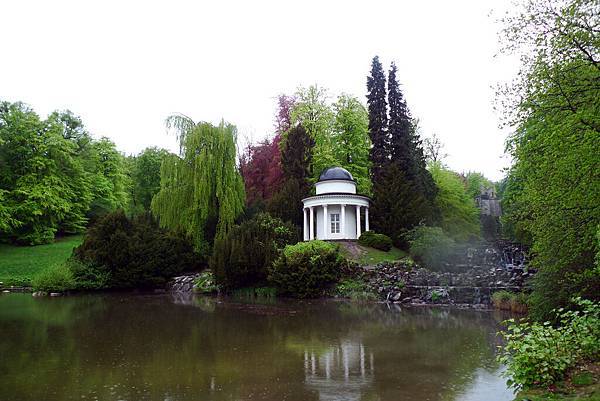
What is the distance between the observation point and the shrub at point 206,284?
24812 millimetres

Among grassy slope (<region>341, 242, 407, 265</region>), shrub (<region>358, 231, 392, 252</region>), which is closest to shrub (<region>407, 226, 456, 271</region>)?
grassy slope (<region>341, 242, 407, 265</region>)

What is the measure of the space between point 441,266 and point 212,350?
15.5 meters

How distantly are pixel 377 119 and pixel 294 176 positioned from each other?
752 centimetres

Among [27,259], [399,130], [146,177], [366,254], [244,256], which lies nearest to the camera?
[244,256]

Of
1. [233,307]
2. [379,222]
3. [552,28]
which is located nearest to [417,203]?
[379,222]

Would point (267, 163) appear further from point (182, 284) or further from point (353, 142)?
point (182, 284)

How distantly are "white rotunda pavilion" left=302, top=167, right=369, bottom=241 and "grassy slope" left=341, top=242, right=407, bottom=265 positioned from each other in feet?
7.34

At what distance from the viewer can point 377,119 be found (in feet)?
115

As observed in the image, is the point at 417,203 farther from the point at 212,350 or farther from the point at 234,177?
the point at 212,350

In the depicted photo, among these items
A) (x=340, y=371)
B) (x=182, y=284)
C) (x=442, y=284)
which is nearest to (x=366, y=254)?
(x=442, y=284)

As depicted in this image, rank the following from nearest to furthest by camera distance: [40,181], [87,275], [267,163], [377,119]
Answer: [87,275], [377,119], [40,181], [267,163]

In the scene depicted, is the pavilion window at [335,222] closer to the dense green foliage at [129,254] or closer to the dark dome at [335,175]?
the dark dome at [335,175]

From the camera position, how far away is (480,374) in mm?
8203

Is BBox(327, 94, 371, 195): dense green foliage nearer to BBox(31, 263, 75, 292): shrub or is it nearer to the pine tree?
the pine tree
